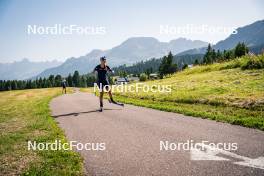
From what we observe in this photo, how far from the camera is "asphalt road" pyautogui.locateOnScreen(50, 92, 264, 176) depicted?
571cm

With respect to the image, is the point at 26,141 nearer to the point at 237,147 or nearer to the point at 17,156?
the point at 17,156

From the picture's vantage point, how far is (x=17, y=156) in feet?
23.8

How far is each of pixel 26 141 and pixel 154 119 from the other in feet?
18.2

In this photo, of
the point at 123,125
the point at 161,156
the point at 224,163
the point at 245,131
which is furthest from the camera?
the point at 123,125

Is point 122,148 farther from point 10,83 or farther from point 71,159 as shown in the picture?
point 10,83

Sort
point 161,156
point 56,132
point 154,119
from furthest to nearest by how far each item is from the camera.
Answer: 1. point 154,119
2. point 56,132
3. point 161,156

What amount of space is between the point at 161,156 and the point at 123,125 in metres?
4.15

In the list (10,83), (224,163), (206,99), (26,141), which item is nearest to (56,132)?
(26,141)

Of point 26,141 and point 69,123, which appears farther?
point 69,123

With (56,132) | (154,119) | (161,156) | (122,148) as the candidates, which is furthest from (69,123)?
(161,156)

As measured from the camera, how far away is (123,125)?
416 inches

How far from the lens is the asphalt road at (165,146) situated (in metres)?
5.71

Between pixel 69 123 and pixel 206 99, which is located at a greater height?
pixel 206 99

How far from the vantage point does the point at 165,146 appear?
24.1ft
